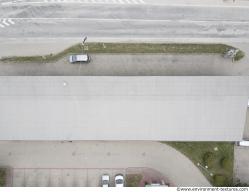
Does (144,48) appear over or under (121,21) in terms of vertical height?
under

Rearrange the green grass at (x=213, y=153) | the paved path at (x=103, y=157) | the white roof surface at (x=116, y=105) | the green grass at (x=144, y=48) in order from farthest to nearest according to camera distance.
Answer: the green grass at (x=144, y=48)
the paved path at (x=103, y=157)
the green grass at (x=213, y=153)
the white roof surface at (x=116, y=105)

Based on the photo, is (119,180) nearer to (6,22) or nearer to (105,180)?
(105,180)

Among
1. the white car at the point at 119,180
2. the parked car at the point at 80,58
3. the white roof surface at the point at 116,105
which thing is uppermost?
the parked car at the point at 80,58

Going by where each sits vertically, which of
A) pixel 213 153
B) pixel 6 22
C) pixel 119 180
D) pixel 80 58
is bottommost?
pixel 119 180

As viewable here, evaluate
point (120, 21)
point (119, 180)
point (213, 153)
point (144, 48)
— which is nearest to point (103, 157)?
point (119, 180)

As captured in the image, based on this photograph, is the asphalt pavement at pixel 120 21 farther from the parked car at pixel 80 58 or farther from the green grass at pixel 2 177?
the green grass at pixel 2 177

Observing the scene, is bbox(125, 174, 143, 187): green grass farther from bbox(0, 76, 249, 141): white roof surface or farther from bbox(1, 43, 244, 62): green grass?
bbox(1, 43, 244, 62): green grass

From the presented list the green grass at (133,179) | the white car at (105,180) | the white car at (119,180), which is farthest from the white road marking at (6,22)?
the green grass at (133,179)
